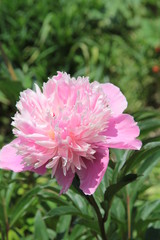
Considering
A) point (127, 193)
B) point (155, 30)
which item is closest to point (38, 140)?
point (127, 193)

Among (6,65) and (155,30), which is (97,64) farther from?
(6,65)

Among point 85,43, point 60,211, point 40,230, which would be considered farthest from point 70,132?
point 85,43

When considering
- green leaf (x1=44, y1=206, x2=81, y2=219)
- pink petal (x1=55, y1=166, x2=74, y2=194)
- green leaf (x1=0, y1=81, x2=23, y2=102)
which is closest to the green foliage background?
green leaf (x1=0, y1=81, x2=23, y2=102)

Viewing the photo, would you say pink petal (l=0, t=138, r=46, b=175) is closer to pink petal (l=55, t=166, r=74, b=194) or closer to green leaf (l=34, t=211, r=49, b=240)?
pink petal (l=55, t=166, r=74, b=194)

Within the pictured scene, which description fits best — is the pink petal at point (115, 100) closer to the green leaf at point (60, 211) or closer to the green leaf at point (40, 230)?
the green leaf at point (60, 211)

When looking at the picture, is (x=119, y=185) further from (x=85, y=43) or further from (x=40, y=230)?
(x=85, y=43)

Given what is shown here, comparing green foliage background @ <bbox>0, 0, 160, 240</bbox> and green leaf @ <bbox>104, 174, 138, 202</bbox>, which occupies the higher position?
green foliage background @ <bbox>0, 0, 160, 240</bbox>
